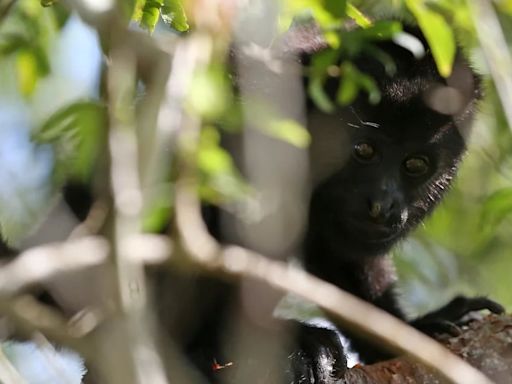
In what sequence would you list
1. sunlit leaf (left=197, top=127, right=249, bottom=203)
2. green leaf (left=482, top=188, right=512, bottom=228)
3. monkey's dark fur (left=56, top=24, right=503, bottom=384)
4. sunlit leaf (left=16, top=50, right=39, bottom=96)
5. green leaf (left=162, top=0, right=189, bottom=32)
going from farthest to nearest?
monkey's dark fur (left=56, top=24, right=503, bottom=384), green leaf (left=482, top=188, right=512, bottom=228), sunlit leaf (left=16, top=50, right=39, bottom=96), green leaf (left=162, top=0, right=189, bottom=32), sunlit leaf (left=197, top=127, right=249, bottom=203)

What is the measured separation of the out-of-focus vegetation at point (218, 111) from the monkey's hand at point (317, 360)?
2.13ft

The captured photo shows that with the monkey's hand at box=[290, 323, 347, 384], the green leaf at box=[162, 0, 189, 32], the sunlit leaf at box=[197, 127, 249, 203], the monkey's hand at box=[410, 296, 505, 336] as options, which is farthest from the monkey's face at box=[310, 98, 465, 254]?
the sunlit leaf at box=[197, 127, 249, 203]

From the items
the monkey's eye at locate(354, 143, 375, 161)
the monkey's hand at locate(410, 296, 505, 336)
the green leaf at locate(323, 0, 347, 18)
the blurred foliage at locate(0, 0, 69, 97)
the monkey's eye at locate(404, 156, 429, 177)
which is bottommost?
the monkey's hand at locate(410, 296, 505, 336)

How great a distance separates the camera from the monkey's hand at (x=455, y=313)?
11.2ft

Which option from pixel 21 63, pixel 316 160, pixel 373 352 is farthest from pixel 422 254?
pixel 21 63

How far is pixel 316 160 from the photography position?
3.34 meters

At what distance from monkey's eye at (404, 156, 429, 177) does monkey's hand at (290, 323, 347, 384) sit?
806 mm

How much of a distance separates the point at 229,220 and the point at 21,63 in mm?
823

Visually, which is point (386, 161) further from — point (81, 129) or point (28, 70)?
point (81, 129)

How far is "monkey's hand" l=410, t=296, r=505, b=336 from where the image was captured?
11.2 ft

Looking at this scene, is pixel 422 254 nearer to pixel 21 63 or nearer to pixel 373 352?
pixel 373 352

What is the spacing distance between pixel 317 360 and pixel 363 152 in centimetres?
81

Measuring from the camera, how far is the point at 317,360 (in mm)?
2998

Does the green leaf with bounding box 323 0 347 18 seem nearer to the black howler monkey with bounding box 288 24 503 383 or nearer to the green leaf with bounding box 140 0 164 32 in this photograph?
the green leaf with bounding box 140 0 164 32
